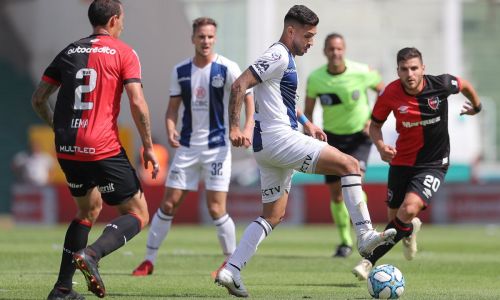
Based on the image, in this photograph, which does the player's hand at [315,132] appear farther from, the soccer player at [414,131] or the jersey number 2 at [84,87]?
the jersey number 2 at [84,87]

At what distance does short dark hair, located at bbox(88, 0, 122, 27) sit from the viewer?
9.26 m

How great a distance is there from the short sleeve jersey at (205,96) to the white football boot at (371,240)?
3.62 metres

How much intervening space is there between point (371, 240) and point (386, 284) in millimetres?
427

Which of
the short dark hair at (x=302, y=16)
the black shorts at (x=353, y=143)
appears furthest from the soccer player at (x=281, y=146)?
the black shorts at (x=353, y=143)

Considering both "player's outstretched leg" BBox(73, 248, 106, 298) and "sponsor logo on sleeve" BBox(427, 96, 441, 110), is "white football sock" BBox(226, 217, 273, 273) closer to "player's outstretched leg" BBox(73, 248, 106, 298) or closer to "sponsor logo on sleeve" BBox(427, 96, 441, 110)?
"player's outstretched leg" BBox(73, 248, 106, 298)

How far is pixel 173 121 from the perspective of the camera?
12.6 m

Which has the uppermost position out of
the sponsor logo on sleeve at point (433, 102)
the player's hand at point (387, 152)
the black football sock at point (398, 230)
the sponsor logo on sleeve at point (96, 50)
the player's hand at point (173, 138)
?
the sponsor logo on sleeve at point (96, 50)

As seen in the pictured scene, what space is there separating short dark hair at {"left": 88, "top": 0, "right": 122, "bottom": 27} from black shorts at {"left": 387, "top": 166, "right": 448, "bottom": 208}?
3.70 metres

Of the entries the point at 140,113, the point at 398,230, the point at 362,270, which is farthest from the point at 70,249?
the point at 398,230

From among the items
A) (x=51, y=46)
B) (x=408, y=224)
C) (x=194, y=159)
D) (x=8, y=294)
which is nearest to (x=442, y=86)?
(x=408, y=224)

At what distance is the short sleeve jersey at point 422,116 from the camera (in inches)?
451

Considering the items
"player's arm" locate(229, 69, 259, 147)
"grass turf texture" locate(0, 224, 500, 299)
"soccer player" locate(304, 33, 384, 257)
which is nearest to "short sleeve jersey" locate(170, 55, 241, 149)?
"grass turf texture" locate(0, 224, 500, 299)

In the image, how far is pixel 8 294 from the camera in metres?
9.74

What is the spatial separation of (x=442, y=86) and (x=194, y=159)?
2.92 m
